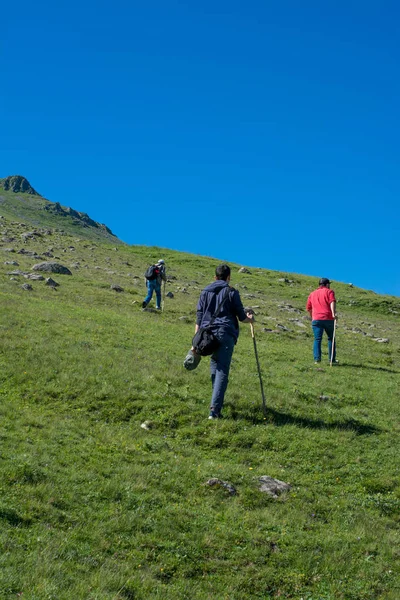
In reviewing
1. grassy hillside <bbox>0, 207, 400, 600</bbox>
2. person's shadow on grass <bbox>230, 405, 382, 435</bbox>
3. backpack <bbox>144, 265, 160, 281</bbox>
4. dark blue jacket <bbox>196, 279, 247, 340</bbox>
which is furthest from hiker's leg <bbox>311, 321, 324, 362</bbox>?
backpack <bbox>144, 265, 160, 281</bbox>

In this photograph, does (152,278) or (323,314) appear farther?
(152,278)

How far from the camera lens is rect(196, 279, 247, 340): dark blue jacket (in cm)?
1262

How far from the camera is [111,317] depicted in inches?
923

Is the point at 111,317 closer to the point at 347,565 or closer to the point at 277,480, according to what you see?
the point at 277,480

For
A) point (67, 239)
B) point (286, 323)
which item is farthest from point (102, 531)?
point (67, 239)

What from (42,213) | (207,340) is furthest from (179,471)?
(42,213)

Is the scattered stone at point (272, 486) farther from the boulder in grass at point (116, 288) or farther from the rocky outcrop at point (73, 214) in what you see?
the rocky outcrop at point (73, 214)

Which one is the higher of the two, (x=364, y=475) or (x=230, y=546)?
(x=364, y=475)

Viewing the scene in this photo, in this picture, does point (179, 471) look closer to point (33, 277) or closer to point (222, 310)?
point (222, 310)

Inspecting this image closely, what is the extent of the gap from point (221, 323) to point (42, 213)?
157m

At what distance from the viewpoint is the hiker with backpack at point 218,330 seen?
12406mm

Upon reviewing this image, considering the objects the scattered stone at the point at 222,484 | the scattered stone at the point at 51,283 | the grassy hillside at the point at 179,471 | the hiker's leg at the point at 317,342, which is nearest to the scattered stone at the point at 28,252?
the scattered stone at the point at 51,283

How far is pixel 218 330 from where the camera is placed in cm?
1258

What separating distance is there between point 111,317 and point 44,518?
627 inches
